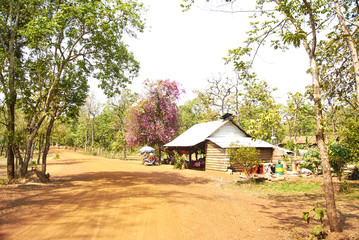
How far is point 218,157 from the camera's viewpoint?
66.6 ft

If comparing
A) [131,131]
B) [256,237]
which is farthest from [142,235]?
[131,131]

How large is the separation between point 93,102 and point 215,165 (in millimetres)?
37976

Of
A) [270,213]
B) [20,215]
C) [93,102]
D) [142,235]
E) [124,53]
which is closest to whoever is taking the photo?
[142,235]

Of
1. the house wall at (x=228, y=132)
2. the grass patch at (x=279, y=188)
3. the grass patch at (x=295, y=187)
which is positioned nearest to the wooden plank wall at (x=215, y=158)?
the house wall at (x=228, y=132)

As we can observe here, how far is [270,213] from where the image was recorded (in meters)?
7.69

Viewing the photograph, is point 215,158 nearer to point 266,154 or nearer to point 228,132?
point 228,132

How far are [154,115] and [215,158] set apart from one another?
12794 millimetres

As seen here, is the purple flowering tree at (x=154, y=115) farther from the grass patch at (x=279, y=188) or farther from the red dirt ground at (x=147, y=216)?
the red dirt ground at (x=147, y=216)

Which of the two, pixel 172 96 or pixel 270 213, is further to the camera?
pixel 172 96

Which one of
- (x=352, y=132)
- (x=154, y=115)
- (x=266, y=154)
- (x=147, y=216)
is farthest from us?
(x=154, y=115)

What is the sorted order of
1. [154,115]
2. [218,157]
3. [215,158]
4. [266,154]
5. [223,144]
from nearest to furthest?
[223,144], [218,157], [215,158], [266,154], [154,115]

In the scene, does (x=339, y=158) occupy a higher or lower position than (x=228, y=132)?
lower

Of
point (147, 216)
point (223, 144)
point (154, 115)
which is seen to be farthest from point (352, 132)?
point (154, 115)

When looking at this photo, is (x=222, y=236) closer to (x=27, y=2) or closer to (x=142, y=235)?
(x=142, y=235)
